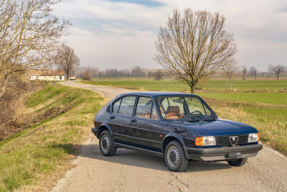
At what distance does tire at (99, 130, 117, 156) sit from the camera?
8.13 m

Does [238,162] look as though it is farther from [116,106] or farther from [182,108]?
[116,106]

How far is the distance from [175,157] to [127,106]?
6.80 ft

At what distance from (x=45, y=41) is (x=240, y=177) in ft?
38.7

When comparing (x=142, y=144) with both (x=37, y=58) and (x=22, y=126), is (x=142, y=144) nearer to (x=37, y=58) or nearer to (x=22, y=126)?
(x=37, y=58)

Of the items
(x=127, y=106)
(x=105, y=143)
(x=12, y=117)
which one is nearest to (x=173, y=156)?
(x=127, y=106)

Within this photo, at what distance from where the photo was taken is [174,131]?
6473 mm

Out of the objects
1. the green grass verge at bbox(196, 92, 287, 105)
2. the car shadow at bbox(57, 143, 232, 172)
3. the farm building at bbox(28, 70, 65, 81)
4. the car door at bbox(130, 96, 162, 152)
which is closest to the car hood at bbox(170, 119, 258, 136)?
the car door at bbox(130, 96, 162, 152)

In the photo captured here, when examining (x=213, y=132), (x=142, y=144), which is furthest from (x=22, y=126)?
(x=213, y=132)

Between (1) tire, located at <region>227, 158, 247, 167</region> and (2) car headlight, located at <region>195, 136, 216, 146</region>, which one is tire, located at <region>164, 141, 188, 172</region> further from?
(1) tire, located at <region>227, 158, 247, 167</region>

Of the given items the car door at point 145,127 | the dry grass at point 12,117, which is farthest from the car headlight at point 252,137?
the dry grass at point 12,117

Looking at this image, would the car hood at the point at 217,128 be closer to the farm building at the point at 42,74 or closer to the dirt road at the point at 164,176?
the dirt road at the point at 164,176

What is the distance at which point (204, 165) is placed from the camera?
7.17 m

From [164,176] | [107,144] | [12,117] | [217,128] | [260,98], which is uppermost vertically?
[217,128]

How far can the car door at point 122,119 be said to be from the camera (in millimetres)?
7699
